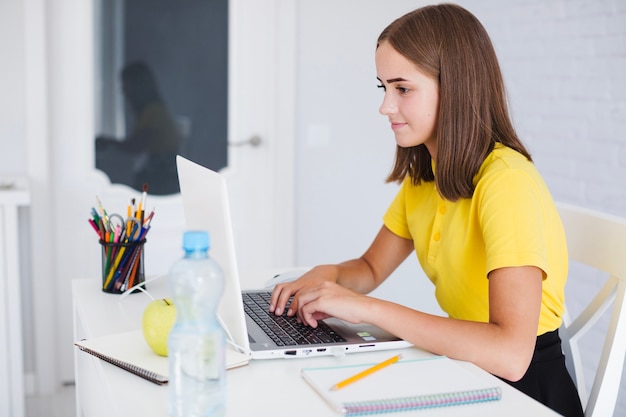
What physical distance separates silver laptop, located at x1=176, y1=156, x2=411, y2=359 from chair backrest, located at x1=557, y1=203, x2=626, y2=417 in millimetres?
379

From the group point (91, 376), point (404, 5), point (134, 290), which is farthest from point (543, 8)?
point (91, 376)

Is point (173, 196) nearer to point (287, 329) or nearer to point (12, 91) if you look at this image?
point (12, 91)

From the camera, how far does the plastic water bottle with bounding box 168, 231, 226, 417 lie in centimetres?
91

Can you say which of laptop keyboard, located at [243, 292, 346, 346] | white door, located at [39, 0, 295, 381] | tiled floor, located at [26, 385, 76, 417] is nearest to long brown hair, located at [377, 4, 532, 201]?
laptop keyboard, located at [243, 292, 346, 346]

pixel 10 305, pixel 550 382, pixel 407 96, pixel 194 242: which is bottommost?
pixel 10 305

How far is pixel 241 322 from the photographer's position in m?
1.18

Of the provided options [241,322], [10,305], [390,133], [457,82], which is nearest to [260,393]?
[241,322]

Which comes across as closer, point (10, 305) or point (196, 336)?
point (196, 336)

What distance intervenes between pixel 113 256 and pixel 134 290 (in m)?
0.08

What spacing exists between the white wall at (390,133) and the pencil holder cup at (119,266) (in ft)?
5.02

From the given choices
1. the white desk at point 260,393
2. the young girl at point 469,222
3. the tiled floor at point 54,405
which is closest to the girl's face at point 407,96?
the young girl at point 469,222

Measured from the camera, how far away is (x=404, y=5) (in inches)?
124

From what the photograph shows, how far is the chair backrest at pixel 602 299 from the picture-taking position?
1361 millimetres

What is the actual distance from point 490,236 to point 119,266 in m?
0.75
